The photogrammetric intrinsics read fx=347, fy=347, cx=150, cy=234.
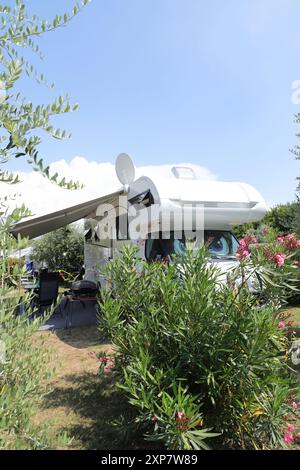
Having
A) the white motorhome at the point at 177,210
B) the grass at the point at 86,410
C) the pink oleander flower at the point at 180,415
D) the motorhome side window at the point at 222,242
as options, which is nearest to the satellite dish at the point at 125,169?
the white motorhome at the point at 177,210

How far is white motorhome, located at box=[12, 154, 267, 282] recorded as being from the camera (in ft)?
22.1

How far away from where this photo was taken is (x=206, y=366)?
3.00 meters

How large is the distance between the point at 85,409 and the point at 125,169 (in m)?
4.96

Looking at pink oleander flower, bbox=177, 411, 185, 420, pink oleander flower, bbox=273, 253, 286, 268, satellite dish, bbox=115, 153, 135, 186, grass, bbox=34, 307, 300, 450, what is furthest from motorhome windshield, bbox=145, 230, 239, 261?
pink oleander flower, bbox=177, 411, 185, 420

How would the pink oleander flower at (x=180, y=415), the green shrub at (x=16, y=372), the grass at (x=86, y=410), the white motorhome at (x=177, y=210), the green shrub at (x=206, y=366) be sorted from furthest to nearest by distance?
the white motorhome at (x=177, y=210) < the grass at (x=86, y=410) < the green shrub at (x=206, y=366) < the pink oleander flower at (x=180, y=415) < the green shrub at (x=16, y=372)

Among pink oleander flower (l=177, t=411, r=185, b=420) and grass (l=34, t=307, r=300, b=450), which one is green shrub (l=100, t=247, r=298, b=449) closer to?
pink oleander flower (l=177, t=411, r=185, b=420)

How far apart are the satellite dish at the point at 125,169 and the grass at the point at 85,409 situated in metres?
3.54

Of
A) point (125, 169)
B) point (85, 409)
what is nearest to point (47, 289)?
point (125, 169)

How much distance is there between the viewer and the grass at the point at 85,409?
325 centimetres

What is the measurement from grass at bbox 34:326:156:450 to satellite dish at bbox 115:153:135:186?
3.54 meters

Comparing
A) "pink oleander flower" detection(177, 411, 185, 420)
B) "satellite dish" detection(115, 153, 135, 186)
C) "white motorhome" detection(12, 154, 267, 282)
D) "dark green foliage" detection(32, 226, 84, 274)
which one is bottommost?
"pink oleander flower" detection(177, 411, 185, 420)

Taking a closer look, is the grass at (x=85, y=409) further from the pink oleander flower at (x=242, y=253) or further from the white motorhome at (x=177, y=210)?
the white motorhome at (x=177, y=210)
